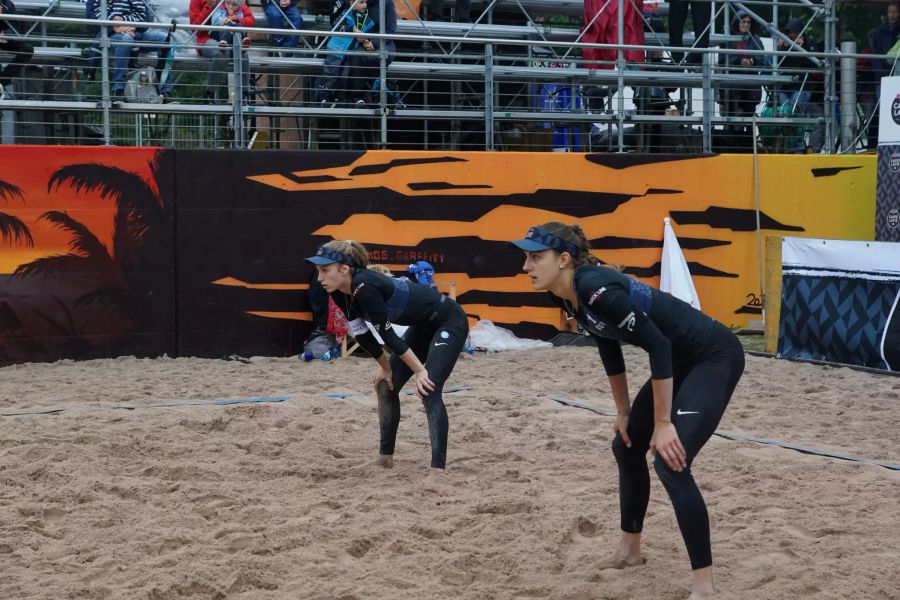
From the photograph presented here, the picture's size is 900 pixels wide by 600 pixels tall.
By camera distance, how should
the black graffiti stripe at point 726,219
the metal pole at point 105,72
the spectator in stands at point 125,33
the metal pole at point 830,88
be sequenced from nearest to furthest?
the metal pole at point 105,72
the spectator in stands at point 125,33
the black graffiti stripe at point 726,219
the metal pole at point 830,88

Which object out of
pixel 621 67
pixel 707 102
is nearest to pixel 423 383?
A: pixel 621 67

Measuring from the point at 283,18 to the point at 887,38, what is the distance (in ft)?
27.8

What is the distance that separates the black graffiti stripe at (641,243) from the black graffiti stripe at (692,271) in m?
0.25

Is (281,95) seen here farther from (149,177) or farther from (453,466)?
(453,466)

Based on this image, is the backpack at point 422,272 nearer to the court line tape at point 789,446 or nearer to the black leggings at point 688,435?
the court line tape at point 789,446

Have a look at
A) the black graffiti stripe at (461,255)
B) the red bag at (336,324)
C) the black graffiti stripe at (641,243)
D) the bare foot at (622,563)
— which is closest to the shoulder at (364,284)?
the bare foot at (622,563)

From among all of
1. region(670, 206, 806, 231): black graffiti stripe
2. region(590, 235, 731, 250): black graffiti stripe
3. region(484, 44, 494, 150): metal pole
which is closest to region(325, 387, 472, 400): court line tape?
region(590, 235, 731, 250): black graffiti stripe

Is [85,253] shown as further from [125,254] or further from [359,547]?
[359,547]

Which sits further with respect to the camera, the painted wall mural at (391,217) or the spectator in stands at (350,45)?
the spectator in stands at (350,45)

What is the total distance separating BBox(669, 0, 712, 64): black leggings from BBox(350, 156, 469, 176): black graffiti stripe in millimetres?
3706

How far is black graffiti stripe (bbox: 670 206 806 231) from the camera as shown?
45.7 feet

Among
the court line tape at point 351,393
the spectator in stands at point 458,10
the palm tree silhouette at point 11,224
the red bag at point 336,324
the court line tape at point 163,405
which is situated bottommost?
the court line tape at point 163,405

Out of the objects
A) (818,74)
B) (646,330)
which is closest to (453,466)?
(646,330)

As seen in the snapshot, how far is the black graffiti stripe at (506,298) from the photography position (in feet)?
43.0
